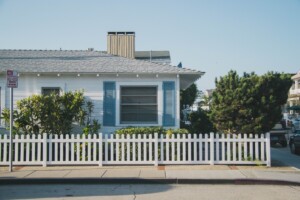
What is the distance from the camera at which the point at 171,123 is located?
13664 mm

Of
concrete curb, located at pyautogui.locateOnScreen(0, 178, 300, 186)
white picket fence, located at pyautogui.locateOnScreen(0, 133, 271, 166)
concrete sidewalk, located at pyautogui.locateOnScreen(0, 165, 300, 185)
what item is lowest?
concrete curb, located at pyautogui.locateOnScreen(0, 178, 300, 186)

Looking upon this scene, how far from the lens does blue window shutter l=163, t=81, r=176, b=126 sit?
44.9ft

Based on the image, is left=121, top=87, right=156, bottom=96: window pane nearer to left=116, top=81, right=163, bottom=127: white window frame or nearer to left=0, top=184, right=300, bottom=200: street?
left=116, top=81, right=163, bottom=127: white window frame

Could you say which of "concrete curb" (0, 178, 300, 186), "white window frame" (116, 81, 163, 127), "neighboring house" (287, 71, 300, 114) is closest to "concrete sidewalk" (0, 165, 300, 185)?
"concrete curb" (0, 178, 300, 186)

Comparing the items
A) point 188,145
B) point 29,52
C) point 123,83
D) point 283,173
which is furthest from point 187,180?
point 29,52

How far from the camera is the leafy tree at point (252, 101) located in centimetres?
1129

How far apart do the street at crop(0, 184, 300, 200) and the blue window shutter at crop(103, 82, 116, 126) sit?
5087 millimetres

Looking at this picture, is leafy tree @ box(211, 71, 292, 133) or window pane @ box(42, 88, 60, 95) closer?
leafy tree @ box(211, 71, 292, 133)

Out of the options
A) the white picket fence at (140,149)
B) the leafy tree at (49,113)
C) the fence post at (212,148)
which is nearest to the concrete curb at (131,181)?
the white picket fence at (140,149)

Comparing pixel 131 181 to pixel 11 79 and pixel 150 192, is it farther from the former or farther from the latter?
pixel 11 79

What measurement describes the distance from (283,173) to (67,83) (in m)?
8.58

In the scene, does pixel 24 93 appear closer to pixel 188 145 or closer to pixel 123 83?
pixel 123 83

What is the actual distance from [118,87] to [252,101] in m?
5.26

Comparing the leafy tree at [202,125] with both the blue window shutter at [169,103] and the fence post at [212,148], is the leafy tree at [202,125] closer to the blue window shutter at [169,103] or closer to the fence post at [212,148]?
the blue window shutter at [169,103]
